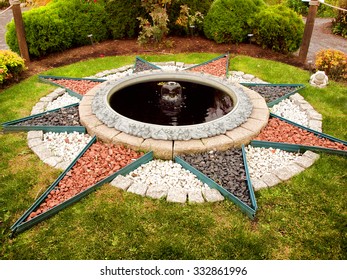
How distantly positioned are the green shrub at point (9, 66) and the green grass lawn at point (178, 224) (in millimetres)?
2767

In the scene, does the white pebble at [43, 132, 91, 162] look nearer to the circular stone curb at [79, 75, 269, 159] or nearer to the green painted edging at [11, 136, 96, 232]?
the circular stone curb at [79, 75, 269, 159]

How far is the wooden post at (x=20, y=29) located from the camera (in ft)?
22.6

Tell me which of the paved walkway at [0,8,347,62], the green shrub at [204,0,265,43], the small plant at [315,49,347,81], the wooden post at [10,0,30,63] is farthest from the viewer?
the paved walkway at [0,8,347,62]

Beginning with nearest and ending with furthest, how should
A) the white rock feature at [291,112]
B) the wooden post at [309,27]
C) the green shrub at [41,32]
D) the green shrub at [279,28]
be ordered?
the white rock feature at [291,112], the wooden post at [309,27], the green shrub at [41,32], the green shrub at [279,28]

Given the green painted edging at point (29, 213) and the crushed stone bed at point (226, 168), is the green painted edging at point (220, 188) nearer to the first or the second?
the crushed stone bed at point (226, 168)

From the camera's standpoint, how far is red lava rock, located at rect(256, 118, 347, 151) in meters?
4.52

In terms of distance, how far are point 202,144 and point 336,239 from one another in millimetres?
1955

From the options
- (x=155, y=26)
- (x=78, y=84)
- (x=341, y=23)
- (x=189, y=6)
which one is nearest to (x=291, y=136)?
(x=78, y=84)

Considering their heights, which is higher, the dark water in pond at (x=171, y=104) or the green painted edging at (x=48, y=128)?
the dark water in pond at (x=171, y=104)

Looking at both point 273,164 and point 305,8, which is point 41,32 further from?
point 305,8

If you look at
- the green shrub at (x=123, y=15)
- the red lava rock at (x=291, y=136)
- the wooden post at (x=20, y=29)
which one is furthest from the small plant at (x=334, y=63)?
the wooden post at (x=20, y=29)

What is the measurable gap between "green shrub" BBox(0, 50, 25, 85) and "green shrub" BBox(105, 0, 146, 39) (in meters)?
3.08

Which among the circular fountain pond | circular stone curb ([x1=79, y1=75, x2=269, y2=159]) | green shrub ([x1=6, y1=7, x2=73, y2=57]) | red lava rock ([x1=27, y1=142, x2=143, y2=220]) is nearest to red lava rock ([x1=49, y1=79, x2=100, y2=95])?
the circular fountain pond

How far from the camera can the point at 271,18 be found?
7844mm
